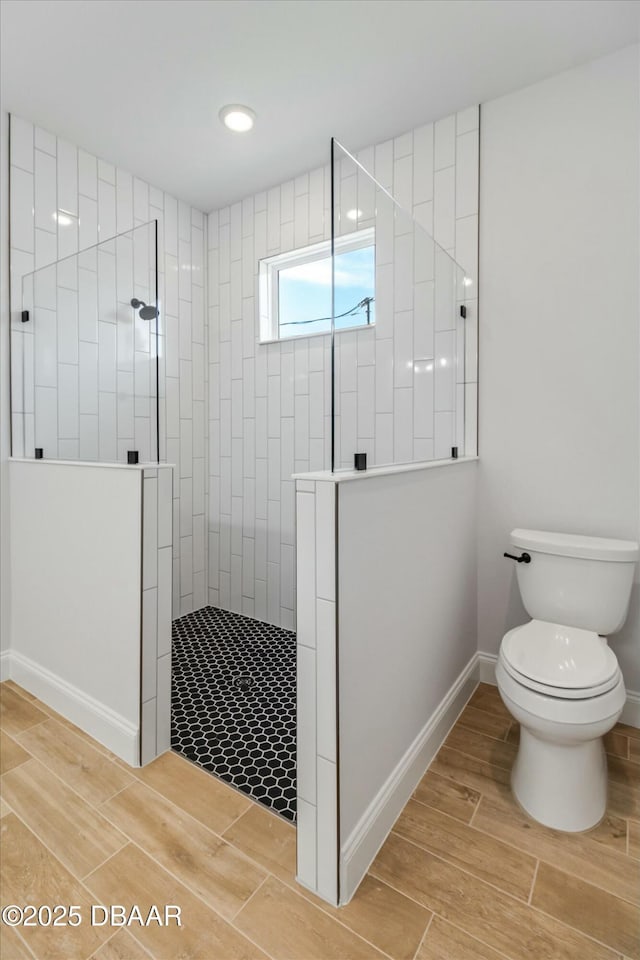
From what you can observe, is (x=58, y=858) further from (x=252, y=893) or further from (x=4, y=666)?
(x=4, y=666)

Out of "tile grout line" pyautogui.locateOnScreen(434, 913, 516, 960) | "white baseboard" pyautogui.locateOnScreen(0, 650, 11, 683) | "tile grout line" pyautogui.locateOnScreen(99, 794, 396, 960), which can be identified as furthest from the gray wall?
"white baseboard" pyautogui.locateOnScreen(0, 650, 11, 683)

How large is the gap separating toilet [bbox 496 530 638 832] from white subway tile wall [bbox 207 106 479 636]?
0.64 m

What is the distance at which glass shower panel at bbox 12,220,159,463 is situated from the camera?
1.77 meters

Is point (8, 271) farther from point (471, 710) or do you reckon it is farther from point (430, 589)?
point (471, 710)

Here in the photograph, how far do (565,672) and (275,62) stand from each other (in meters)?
2.49

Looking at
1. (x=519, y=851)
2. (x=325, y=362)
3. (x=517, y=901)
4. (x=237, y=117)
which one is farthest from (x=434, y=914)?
(x=237, y=117)

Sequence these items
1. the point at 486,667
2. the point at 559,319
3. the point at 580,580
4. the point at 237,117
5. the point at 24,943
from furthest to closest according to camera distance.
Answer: the point at 486,667 → the point at 237,117 → the point at 559,319 → the point at 580,580 → the point at 24,943

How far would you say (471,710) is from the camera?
6.72 feet

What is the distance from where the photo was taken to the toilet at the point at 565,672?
4.58ft

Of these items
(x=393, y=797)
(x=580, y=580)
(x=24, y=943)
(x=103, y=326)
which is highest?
(x=103, y=326)

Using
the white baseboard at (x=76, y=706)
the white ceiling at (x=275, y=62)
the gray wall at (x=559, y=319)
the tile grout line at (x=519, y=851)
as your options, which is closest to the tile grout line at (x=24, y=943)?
the white baseboard at (x=76, y=706)

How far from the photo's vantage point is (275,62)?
1.88m

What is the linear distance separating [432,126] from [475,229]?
0.56 m

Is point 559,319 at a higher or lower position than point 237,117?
lower
